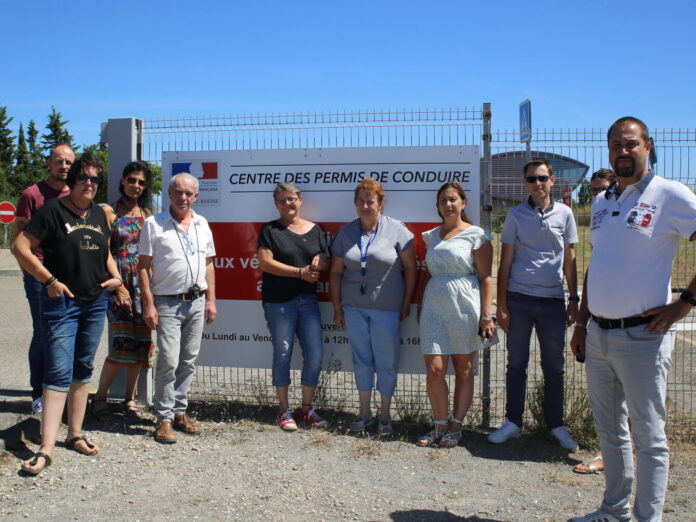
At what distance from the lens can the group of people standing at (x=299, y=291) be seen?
14.9ft

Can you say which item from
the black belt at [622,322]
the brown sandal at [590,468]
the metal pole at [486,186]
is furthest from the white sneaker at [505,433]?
the black belt at [622,322]

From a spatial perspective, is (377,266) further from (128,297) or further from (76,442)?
(76,442)

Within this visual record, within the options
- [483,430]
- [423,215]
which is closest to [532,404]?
[483,430]

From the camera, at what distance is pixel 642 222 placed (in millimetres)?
3326

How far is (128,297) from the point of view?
5242 millimetres

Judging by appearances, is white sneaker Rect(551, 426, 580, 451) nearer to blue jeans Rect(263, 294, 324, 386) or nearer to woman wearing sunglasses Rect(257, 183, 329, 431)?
woman wearing sunglasses Rect(257, 183, 329, 431)

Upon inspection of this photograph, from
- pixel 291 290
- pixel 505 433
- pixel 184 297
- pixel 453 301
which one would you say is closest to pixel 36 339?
pixel 184 297

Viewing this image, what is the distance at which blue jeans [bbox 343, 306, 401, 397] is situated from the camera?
5.27 metres

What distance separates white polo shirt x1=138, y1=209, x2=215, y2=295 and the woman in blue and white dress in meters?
1.88

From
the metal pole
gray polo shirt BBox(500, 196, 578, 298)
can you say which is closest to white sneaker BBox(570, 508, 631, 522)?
gray polo shirt BBox(500, 196, 578, 298)

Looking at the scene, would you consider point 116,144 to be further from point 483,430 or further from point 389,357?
point 483,430

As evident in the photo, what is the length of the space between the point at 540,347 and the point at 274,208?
2657mm

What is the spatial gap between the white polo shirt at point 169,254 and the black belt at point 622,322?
3.07m

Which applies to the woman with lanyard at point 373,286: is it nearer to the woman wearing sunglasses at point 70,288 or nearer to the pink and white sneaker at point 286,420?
the pink and white sneaker at point 286,420
